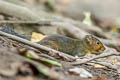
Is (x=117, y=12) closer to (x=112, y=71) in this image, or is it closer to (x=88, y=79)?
(x=112, y=71)

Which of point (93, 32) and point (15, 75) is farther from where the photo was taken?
point (93, 32)

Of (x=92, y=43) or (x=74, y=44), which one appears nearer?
(x=74, y=44)

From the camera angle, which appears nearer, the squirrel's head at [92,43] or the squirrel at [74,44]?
the squirrel at [74,44]

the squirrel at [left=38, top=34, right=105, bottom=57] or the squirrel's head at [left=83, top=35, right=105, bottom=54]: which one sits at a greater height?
the squirrel's head at [left=83, top=35, right=105, bottom=54]

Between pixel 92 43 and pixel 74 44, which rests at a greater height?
pixel 92 43

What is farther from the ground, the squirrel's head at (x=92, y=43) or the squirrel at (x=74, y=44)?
the squirrel's head at (x=92, y=43)

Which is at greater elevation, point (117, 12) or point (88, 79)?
point (117, 12)

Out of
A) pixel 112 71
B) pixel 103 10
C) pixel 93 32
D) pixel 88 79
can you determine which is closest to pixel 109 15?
pixel 103 10

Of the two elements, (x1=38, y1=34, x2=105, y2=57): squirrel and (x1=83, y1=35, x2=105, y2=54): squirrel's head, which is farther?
(x1=83, y1=35, x2=105, y2=54): squirrel's head
